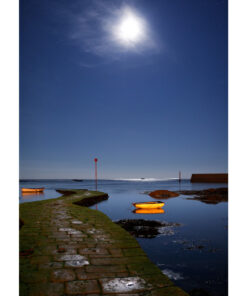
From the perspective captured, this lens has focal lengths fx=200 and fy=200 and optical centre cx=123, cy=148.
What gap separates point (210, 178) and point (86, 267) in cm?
8507

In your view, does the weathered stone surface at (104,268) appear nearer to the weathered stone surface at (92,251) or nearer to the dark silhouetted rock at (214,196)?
the weathered stone surface at (92,251)

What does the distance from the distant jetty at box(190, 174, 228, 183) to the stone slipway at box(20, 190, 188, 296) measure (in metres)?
75.8

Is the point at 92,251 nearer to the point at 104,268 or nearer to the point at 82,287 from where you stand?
the point at 104,268

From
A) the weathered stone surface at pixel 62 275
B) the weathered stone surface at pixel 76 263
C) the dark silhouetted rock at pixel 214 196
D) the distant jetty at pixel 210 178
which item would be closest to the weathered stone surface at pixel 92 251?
the weathered stone surface at pixel 76 263

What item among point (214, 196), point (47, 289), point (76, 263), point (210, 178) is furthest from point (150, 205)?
point (210, 178)

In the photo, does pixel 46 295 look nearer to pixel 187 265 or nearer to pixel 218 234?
pixel 187 265

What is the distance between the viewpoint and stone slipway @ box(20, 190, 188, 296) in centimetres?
278

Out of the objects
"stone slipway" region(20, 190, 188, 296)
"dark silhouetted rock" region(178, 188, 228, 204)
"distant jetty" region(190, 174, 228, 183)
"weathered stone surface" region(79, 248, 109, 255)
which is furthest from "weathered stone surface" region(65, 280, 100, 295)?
"distant jetty" region(190, 174, 228, 183)

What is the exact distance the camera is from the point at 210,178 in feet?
263


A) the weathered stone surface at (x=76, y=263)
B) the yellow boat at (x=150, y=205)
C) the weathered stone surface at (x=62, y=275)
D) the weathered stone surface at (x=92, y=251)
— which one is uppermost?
the weathered stone surface at (x=62, y=275)

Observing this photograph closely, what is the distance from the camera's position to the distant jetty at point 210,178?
73.3 meters

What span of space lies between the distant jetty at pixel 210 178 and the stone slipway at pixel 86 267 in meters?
75.8
